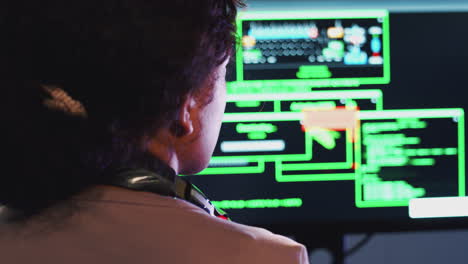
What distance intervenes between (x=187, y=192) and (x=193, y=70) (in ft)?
0.46

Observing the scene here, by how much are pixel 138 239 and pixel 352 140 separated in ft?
2.12

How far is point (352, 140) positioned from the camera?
39.3 inches

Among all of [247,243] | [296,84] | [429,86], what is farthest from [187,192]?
[429,86]

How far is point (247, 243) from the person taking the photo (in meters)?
0.44

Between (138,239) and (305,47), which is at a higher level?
(305,47)

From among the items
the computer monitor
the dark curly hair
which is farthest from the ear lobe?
the computer monitor

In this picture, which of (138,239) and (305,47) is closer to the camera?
(138,239)

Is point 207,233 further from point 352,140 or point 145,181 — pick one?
point 352,140

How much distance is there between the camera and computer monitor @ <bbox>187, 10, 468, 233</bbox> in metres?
0.99

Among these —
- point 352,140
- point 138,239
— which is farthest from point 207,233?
point 352,140

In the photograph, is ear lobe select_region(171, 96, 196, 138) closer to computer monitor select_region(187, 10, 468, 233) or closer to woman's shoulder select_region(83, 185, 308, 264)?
woman's shoulder select_region(83, 185, 308, 264)

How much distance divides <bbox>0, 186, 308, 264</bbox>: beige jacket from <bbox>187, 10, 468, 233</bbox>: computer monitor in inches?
21.4

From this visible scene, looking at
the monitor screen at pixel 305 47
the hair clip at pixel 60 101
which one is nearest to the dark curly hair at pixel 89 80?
the hair clip at pixel 60 101

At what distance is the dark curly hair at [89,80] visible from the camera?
1.37 feet
